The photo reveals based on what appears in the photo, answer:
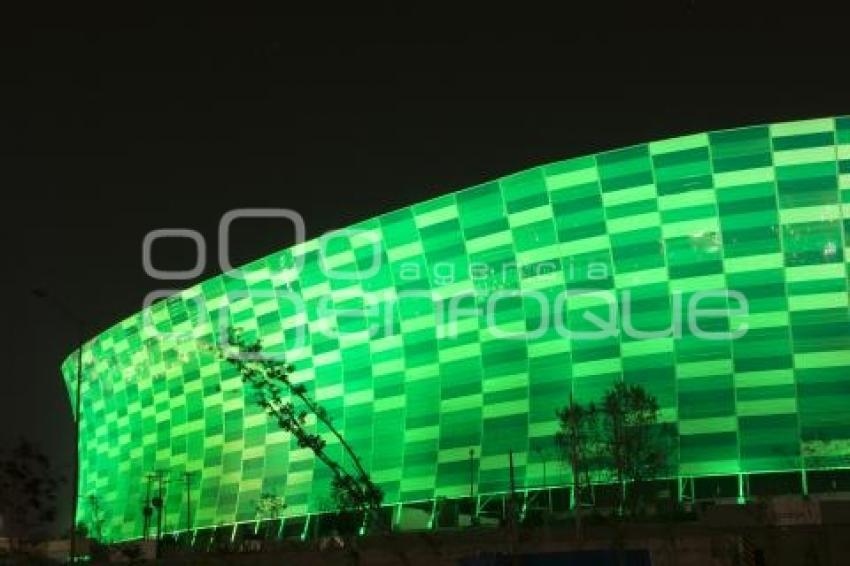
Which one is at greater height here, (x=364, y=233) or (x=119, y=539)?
(x=364, y=233)

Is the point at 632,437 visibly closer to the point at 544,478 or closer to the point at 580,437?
the point at 580,437

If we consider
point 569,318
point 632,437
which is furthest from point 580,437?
point 569,318

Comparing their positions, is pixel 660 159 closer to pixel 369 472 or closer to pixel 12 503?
pixel 369 472

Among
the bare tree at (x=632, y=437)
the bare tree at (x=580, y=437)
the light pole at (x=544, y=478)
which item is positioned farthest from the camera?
the light pole at (x=544, y=478)

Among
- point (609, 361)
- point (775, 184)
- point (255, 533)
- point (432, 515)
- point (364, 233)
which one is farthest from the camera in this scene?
point (255, 533)

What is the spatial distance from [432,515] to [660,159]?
23.0 meters

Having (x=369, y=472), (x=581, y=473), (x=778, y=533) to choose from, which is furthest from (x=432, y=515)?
(x=778, y=533)

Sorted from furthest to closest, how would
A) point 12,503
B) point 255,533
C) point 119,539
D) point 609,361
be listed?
point 119,539, point 255,533, point 609,361, point 12,503

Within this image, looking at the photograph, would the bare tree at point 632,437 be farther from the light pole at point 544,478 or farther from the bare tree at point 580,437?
the light pole at point 544,478

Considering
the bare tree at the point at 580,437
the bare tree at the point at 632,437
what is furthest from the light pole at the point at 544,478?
the bare tree at the point at 632,437

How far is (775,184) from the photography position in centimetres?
5338

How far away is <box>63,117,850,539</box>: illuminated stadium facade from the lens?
174 feet

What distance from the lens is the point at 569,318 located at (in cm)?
5859

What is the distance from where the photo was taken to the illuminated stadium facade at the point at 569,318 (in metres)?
53.1
